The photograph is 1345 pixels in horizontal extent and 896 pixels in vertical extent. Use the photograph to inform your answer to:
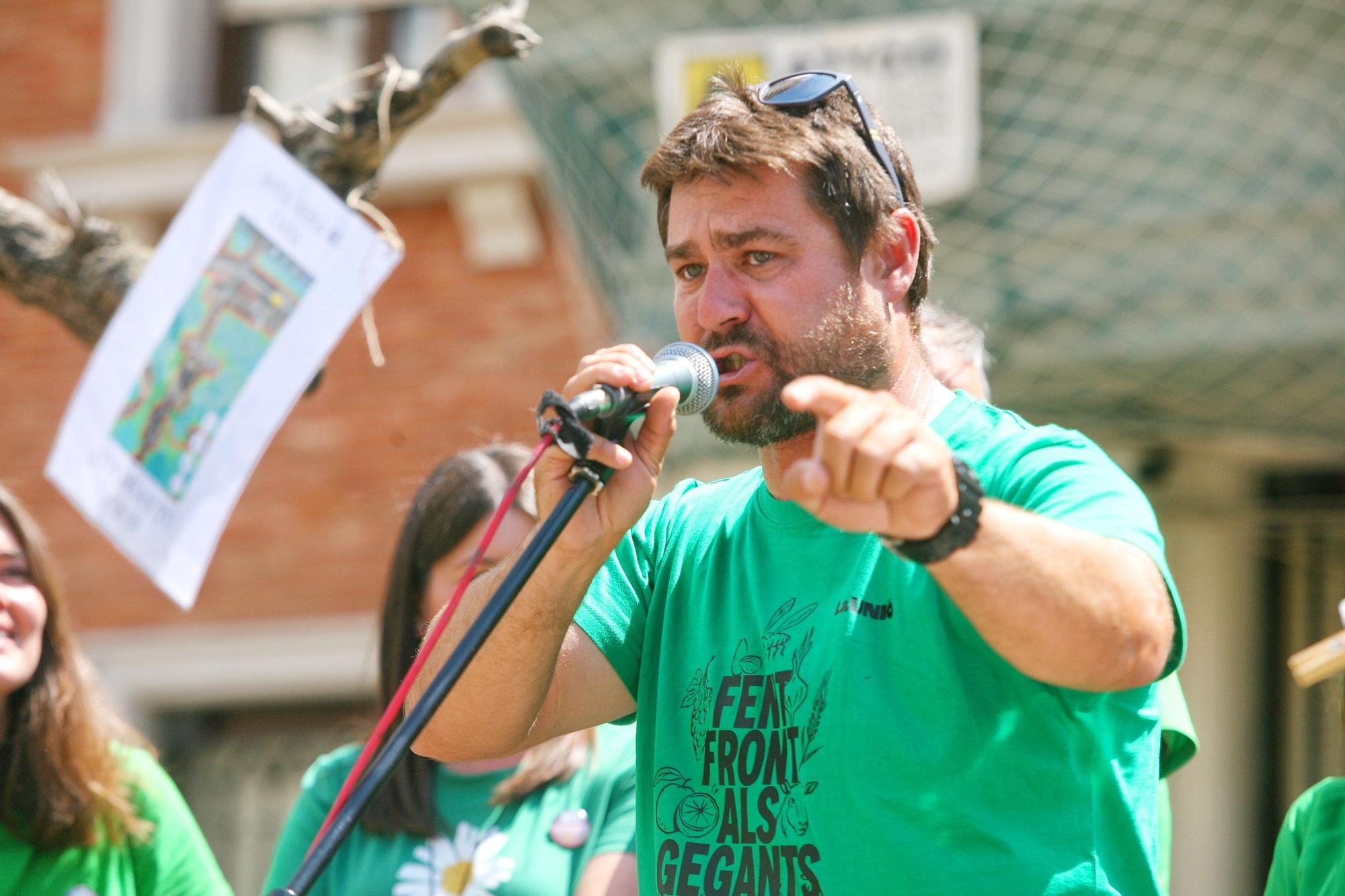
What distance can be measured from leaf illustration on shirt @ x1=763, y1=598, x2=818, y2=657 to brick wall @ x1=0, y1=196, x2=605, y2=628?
15.1 feet

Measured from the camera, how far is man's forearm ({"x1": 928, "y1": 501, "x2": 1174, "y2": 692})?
1.66 meters

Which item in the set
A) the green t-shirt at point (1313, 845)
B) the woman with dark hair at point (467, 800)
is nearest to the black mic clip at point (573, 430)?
the woman with dark hair at point (467, 800)

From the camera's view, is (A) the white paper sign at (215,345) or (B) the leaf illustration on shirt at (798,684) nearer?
(B) the leaf illustration on shirt at (798,684)

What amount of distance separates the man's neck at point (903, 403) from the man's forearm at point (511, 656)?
0.87 ft

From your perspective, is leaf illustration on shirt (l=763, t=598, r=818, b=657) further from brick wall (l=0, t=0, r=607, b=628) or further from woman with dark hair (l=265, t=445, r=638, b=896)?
brick wall (l=0, t=0, r=607, b=628)

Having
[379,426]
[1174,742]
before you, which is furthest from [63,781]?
[379,426]

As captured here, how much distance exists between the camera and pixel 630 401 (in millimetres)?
1845

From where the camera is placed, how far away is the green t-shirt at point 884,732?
1.83m

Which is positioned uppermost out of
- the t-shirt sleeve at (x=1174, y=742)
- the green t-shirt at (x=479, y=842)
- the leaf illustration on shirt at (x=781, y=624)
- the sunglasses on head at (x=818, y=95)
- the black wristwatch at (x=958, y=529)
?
the sunglasses on head at (x=818, y=95)

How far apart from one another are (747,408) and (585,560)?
277mm

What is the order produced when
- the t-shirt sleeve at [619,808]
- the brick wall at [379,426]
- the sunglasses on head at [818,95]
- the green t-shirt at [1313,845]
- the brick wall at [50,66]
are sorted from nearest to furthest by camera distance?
1. the sunglasses on head at [818,95]
2. the green t-shirt at [1313,845]
3. the t-shirt sleeve at [619,808]
4. the brick wall at [379,426]
5. the brick wall at [50,66]

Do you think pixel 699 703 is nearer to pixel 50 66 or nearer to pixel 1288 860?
pixel 1288 860

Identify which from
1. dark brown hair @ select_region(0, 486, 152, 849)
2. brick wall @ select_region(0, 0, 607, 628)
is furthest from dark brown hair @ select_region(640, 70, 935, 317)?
brick wall @ select_region(0, 0, 607, 628)

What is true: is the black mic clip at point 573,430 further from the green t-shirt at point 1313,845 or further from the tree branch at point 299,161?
the green t-shirt at point 1313,845
